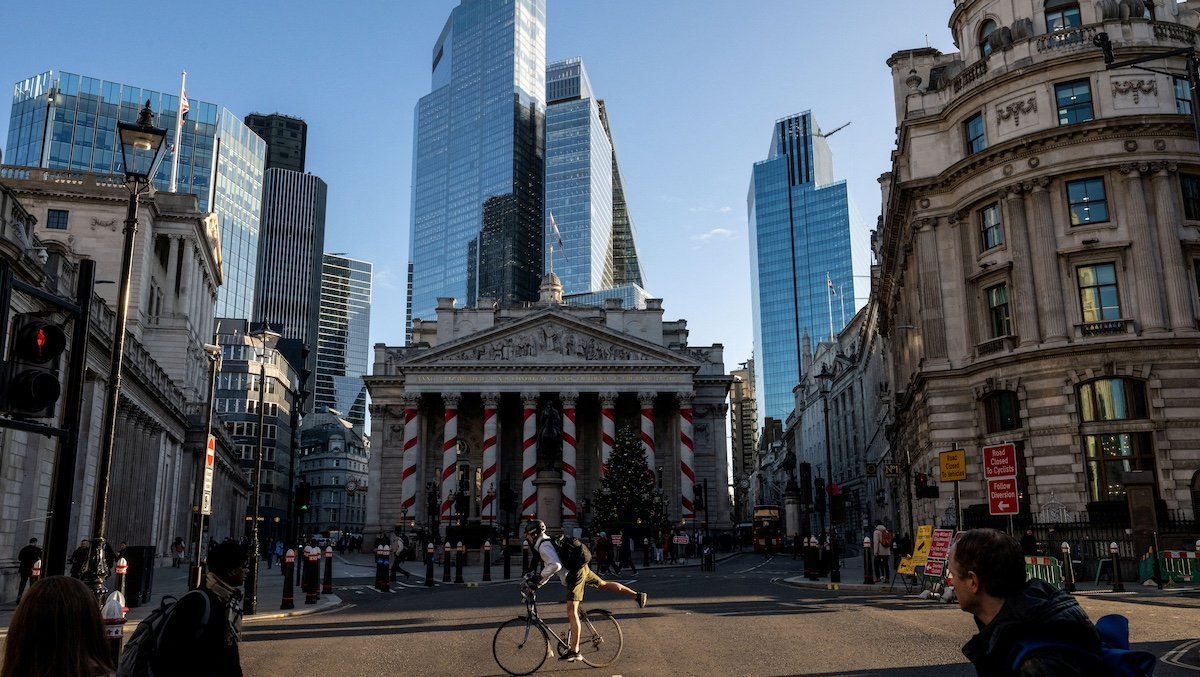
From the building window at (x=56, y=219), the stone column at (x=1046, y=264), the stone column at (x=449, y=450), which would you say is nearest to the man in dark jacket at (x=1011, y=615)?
the stone column at (x=1046, y=264)

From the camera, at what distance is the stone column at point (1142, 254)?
1176 inches

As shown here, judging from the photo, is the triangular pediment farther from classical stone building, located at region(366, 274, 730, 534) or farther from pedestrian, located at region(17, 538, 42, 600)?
pedestrian, located at region(17, 538, 42, 600)

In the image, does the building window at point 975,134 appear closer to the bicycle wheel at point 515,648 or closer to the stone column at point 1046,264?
the stone column at point 1046,264

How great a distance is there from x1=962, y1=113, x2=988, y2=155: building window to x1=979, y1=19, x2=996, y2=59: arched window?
300 centimetres

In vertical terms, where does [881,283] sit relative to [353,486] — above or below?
above

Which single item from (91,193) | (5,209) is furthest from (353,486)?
(5,209)

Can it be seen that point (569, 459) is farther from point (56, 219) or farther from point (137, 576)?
point (137, 576)

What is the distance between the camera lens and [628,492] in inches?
2411

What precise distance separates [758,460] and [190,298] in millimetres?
145652

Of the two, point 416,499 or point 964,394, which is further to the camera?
point 416,499

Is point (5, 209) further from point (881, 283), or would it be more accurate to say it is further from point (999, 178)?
point (881, 283)

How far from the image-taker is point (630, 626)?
54.8 ft

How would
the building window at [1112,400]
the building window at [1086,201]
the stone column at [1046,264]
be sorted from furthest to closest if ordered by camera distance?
1. the building window at [1086,201]
2. the stone column at [1046,264]
3. the building window at [1112,400]

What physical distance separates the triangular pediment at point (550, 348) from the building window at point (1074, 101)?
1694 inches
